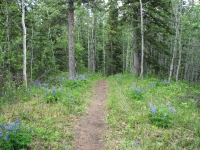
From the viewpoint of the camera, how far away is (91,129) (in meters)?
5.87

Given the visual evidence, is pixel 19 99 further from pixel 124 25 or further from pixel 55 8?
pixel 124 25

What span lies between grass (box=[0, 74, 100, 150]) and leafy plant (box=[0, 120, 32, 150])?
36cm

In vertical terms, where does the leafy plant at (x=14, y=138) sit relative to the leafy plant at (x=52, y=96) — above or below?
below

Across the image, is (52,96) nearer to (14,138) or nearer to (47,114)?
(47,114)

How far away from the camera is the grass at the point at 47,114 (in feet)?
15.7

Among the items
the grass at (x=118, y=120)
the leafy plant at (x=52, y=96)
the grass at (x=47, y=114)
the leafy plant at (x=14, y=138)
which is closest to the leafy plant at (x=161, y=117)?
the grass at (x=118, y=120)

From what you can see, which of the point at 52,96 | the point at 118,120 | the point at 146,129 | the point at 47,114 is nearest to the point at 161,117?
the point at 146,129

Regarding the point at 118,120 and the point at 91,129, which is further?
the point at 118,120

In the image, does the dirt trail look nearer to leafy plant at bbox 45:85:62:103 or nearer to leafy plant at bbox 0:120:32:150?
leafy plant at bbox 0:120:32:150

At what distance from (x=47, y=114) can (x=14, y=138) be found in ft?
7.35

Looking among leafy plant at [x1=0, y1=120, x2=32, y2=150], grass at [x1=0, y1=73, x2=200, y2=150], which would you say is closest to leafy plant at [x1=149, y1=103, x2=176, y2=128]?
grass at [x1=0, y1=73, x2=200, y2=150]

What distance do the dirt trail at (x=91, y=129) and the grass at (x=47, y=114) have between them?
22cm

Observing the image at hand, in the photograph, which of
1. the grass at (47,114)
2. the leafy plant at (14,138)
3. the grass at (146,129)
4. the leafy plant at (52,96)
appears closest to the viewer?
the leafy plant at (14,138)

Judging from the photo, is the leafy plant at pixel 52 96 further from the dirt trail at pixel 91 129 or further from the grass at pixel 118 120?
the dirt trail at pixel 91 129
